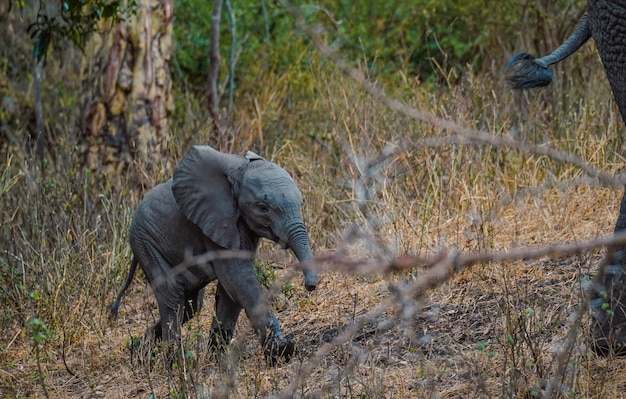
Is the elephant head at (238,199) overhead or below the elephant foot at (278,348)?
overhead

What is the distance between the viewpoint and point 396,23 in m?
12.9

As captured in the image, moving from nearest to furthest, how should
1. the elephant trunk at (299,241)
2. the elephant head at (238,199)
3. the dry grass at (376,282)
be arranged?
1. the dry grass at (376,282)
2. the elephant trunk at (299,241)
3. the elephant head at (238,199)

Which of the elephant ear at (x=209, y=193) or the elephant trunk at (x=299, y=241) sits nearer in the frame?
the elephant trunk at (x=299, y=241)

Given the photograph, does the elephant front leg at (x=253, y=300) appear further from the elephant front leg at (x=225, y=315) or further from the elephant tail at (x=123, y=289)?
the elephant tail at (x=123, y=289)

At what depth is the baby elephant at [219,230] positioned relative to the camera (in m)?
4.84

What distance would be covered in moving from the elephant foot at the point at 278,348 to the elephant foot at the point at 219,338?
8.9 inches

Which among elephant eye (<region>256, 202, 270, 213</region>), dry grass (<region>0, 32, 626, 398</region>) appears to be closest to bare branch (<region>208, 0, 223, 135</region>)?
dry grass (<region>0, 32, 626, 398</region>)

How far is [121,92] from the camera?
8445 mm

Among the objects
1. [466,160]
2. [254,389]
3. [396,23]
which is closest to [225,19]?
[396,23]

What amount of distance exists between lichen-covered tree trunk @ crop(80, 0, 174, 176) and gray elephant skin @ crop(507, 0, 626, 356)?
15.2ft

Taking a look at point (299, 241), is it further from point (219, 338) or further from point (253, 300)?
point (219, 338)

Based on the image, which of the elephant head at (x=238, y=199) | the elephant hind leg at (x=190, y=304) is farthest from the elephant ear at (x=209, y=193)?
the elephant hind leg at (x=190, y=304)

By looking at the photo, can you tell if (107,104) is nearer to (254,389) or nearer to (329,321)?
(329,321)

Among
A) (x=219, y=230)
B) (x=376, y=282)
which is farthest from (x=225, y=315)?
(x=376, y=282)
